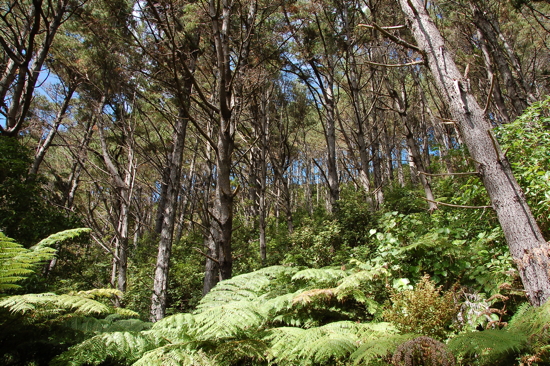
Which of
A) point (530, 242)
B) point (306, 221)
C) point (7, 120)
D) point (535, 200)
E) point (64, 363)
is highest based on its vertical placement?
point (7, 120)

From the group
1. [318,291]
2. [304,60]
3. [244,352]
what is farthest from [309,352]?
[304,60]

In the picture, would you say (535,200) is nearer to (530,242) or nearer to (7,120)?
(530,242)

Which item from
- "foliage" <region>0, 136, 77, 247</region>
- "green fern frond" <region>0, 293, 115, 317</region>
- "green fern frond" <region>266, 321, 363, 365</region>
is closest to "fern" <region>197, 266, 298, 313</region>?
"green fern frond" <region>266, 321, 363, 365</region>

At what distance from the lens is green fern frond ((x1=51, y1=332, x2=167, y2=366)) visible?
1.62 m

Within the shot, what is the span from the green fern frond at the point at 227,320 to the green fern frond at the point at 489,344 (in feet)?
3.74

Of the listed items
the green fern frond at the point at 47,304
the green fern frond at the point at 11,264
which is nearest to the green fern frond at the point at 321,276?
the green fern frond at the point at 47,304

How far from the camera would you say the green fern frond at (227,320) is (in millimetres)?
1677

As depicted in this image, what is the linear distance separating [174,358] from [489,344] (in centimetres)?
166

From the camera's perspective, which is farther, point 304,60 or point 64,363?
point 304,60

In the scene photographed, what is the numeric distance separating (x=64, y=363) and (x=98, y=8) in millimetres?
10007

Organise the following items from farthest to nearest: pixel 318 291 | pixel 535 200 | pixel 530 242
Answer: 1. pixel 535 200
2. pixel 318 291
3. pixel 530 242

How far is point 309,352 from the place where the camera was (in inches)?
65.2

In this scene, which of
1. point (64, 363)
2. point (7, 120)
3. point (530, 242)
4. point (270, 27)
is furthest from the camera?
point (270, 27)

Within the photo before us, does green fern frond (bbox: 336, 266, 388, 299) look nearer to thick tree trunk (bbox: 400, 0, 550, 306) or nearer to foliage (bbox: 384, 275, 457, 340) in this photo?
foliage (bbox: 384, 275, 457, 340)
